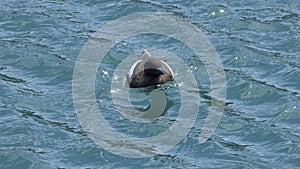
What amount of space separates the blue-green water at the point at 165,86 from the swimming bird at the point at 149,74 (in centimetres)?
22

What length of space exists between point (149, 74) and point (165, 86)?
37 centimetres

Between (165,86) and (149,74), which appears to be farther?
(149,74)

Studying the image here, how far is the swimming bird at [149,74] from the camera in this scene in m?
16.7

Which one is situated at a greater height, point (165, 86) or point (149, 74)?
point (149, 74)

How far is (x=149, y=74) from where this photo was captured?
16.8 m

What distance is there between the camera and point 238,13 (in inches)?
755

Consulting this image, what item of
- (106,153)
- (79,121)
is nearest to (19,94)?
(79,121)

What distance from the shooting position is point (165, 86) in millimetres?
16688

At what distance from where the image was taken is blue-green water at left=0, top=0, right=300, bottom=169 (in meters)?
14.0

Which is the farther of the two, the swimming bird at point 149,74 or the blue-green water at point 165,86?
the swimming bird at point 149,74

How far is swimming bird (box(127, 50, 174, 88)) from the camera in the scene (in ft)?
54.7

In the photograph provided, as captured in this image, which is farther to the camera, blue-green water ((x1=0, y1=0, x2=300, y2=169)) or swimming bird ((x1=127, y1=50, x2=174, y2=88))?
swimming bird ((x1=127, y1=50, x2=174, y2=88))

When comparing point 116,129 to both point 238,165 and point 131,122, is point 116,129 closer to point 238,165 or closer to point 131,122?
point 131,122

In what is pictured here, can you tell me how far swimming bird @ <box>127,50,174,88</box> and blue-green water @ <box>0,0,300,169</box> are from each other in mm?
217
